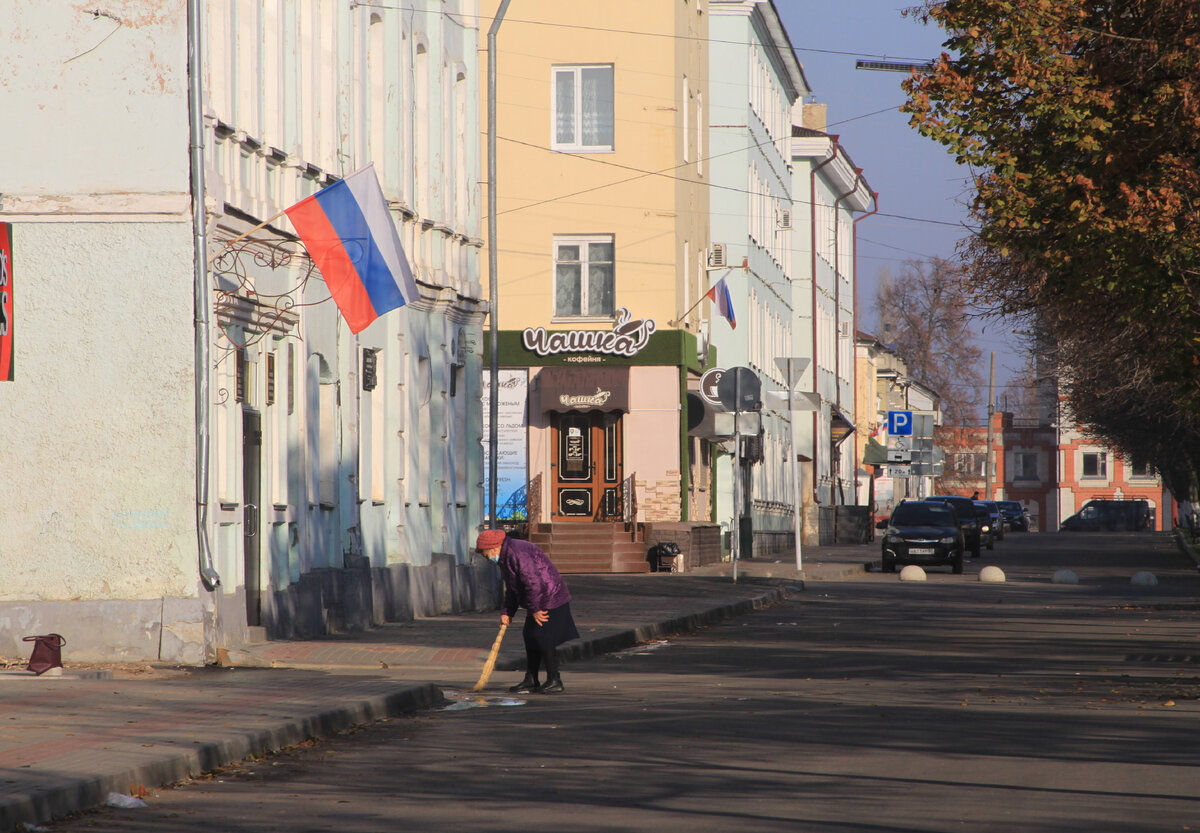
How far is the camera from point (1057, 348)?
39.7m

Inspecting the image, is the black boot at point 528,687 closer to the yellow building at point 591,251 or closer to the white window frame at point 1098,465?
the yellow building at point 591,251

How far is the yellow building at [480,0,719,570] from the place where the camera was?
3934 centimetres

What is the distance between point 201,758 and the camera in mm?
10633

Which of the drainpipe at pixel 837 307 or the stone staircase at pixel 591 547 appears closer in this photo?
the stone staircase at pixel 591 547

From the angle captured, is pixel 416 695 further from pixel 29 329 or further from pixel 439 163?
pixel 439 163

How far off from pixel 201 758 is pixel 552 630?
5.58 metres

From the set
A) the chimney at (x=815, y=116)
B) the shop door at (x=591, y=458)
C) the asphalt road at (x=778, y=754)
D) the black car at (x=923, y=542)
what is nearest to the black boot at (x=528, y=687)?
the asphalt road at (x=778, y=754)

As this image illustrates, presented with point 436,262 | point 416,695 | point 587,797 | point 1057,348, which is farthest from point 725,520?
point 587,797

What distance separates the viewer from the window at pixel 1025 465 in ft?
451

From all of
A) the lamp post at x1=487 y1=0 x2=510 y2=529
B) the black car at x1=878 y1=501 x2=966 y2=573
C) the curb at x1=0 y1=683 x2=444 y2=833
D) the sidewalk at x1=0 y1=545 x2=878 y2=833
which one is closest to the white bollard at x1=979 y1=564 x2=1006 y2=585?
the black car at x1=878 y1=501 x2=966 y2=573

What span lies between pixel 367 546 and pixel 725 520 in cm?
2464

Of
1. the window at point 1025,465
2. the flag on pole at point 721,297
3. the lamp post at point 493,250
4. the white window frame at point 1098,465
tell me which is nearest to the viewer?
the lamp post at point 493,250

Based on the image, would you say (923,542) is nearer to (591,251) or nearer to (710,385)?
(710,385)

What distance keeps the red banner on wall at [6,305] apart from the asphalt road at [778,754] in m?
5.64
